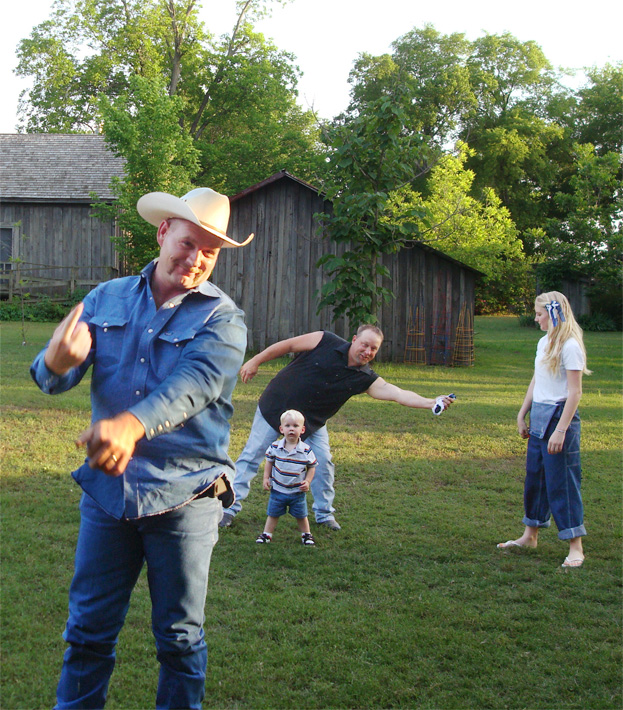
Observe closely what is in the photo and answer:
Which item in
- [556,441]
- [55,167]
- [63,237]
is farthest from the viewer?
[55,167]

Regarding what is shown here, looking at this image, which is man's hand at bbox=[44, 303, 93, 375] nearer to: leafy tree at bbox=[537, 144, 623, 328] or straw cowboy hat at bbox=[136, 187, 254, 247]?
straw cowboy hat at bbox=[136, 187, 254, 247]

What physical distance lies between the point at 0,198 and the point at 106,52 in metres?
13.9

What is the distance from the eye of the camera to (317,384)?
6.25 meters

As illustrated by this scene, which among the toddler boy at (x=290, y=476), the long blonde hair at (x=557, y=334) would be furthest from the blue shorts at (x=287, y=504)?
the long blonde hair at (x=557, y=334)

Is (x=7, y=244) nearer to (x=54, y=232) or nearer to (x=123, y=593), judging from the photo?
(x=54, y=232)

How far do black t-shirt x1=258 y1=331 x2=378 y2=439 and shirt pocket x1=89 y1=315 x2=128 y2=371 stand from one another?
3.42 meters

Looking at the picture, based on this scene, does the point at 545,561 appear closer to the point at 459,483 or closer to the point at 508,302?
the point at 459,483

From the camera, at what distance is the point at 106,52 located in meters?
37.4

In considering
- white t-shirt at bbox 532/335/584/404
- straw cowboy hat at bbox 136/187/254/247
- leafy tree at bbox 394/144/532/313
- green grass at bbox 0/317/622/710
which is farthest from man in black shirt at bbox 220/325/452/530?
leafy tree at bbox 394/144/532/313

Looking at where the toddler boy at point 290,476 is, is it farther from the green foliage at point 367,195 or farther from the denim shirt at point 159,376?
the green foliage at point 367,195

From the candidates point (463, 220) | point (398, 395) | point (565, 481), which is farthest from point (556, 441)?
point (463, 220)

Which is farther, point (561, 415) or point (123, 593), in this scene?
point (561, 415)

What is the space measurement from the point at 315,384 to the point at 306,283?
1337 cm

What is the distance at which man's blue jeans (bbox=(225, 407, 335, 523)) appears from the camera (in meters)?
6.54
